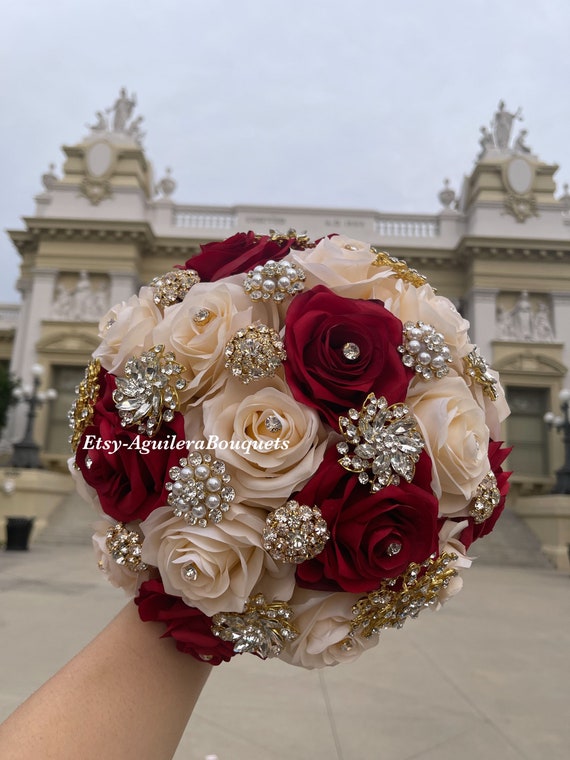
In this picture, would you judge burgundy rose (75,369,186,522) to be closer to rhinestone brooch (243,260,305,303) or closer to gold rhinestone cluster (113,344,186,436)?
gold rhinestone cluster (113,344,186,436)

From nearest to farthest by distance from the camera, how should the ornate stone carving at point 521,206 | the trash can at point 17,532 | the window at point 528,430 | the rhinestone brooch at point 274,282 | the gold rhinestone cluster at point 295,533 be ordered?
the gold rhinestone cluster at point 295,533 → the rhinestone brooch at point 274,282 → the trash can at point 17,532 → the window at point 528,430 → the ornate stone carving at point 521,206

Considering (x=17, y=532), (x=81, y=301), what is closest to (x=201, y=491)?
(x=17, y=532)

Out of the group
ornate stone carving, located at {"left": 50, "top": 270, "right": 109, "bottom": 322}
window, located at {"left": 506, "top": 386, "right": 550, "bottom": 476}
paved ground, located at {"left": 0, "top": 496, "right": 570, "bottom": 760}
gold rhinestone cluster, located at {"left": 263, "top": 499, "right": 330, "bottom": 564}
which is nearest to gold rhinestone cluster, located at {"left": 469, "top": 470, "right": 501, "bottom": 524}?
gold rhinestone cluster, located at {"left": 263, "top": 499, "right": 330, "bottom": 564}

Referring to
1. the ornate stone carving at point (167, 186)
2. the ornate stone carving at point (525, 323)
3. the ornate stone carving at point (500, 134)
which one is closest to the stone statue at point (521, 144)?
the ornate stone carving at point (500, 134)

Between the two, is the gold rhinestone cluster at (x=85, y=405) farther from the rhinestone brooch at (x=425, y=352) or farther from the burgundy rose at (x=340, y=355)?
the rhinestone brooch at (x=425, y=352)

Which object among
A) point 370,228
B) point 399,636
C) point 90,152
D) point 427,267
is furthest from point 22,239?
point 399,636

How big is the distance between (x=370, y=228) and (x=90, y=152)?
9692mm

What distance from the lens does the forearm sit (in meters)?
0.70

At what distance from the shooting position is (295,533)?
26.6 inches

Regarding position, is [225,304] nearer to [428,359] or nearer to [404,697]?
[428,359]

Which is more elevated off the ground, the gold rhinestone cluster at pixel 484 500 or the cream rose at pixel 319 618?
the gold rhinestone cluster at pixel 484 500

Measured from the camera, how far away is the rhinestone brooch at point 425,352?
0.76m

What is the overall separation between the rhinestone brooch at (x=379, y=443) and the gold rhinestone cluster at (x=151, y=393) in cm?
23

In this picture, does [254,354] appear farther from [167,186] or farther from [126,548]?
[167,186]
